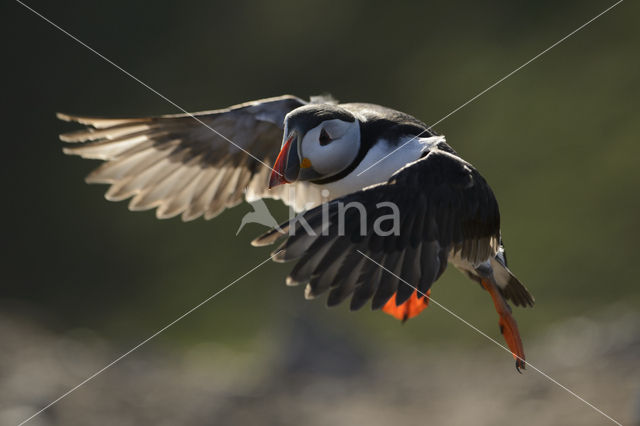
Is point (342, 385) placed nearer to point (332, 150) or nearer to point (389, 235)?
point (332, 150)

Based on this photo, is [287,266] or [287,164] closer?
[287,164]

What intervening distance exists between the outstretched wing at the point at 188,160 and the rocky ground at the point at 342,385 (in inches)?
98.3

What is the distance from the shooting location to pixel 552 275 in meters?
10.8

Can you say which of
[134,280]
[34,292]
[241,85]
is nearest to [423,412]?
[134,280]

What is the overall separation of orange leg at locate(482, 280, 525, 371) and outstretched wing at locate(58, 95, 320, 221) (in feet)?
3.72

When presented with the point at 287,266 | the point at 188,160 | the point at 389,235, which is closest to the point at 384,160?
the point at 389,235

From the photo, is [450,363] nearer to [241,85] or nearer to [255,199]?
[255,199]

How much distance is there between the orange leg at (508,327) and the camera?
3730 millimetres

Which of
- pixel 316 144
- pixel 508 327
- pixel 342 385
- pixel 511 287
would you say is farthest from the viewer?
pixel 342 385

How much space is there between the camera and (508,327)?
382 cm

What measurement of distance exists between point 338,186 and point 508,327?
1129mm

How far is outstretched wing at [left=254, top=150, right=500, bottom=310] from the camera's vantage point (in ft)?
9.04

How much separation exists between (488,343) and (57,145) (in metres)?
10.9

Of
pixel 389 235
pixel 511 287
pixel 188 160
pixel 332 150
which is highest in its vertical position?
pixel 332 150
